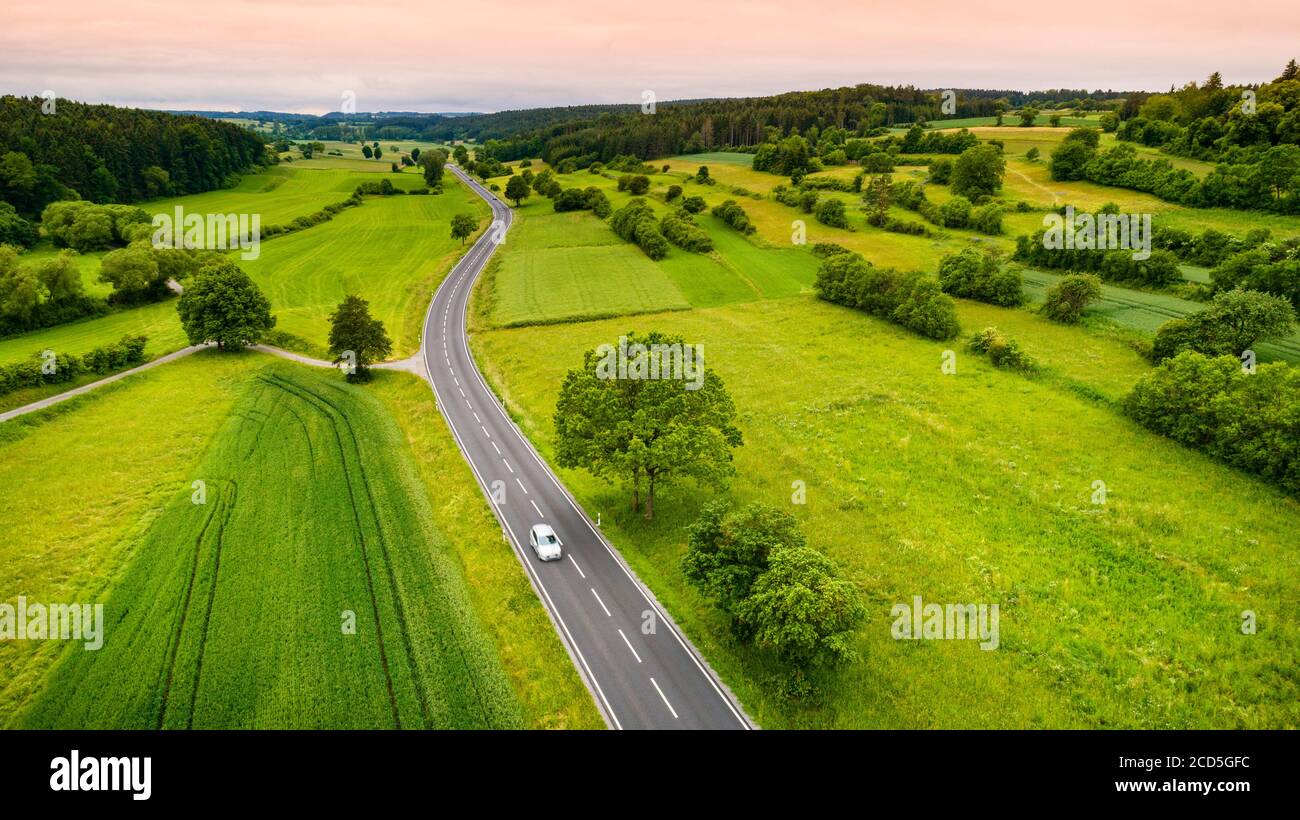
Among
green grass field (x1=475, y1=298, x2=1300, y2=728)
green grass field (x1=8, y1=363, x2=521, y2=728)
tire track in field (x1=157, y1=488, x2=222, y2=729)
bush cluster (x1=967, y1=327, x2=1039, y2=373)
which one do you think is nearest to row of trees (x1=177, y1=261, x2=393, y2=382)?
green grass field (x1=475, y1=298, x2=1300, y2=728)

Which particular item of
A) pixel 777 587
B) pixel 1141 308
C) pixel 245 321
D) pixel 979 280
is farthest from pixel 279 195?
pixel 1141 308

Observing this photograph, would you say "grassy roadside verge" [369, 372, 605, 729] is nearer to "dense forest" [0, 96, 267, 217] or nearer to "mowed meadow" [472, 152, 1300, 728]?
"mowed meadow" [472, 152, 1300, 728]

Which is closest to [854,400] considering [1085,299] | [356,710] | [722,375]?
[722,375]

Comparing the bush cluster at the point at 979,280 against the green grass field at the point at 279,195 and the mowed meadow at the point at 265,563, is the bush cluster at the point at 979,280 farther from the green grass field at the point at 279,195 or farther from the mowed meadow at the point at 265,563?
the green grass field at the point at 279,195

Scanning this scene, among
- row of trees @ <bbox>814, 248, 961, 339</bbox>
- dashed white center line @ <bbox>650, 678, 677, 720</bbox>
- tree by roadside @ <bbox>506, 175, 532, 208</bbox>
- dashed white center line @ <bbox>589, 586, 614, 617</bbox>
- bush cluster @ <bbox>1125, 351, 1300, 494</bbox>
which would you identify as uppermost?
tree by roadside @ <bbox>506, 175, 532, 208</bbox>

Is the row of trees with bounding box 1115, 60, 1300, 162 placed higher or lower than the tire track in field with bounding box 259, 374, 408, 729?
higher

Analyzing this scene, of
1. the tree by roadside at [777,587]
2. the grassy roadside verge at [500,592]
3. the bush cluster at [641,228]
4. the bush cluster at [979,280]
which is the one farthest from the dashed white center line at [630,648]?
the bush cluster at [641,228]
